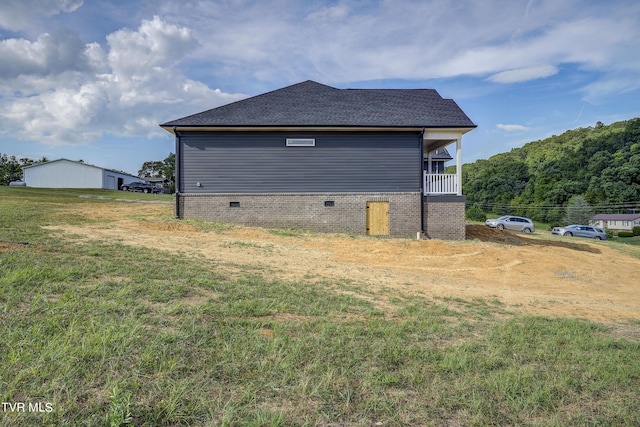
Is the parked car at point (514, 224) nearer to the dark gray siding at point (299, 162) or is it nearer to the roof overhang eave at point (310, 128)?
the roof overhang eave at point (310, 128)

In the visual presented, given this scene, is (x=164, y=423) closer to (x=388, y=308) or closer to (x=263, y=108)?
(x=388, y=308)

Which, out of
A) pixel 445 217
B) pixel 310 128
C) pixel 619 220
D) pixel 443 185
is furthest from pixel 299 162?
pixel 619 220

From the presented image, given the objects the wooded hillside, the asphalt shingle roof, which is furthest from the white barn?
the wooded hillside

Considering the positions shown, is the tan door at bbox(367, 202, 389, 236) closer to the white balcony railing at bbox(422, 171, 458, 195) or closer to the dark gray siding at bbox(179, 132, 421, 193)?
the dark gray siding at bbox(179, 132, 421, 193)

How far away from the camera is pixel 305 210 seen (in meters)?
17.1

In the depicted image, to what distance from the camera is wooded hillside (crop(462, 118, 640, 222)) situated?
69.8m

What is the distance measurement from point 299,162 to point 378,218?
437 centimetres

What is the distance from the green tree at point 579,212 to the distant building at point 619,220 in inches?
88.8

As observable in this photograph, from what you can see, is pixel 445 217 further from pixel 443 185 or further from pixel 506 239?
pixel 506 239

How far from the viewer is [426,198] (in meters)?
17.2

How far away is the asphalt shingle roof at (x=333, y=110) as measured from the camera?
54.9 feet

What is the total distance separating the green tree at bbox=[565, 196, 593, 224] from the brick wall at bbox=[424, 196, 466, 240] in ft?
202

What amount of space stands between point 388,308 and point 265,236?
361 inches

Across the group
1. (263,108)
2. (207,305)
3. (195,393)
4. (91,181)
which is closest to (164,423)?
(195,393)
